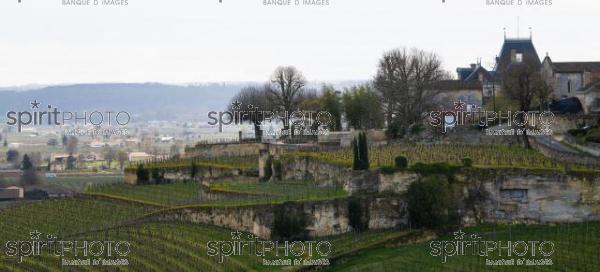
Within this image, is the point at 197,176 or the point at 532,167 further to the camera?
the point at 197,176

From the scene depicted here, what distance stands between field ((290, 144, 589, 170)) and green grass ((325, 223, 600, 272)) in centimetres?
376

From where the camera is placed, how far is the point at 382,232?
54781 millimetres

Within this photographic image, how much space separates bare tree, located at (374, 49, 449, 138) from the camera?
84.3 m

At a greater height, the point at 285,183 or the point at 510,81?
the point at 510,81

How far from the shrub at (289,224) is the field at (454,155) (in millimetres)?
6005

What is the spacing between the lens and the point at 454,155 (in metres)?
62.5

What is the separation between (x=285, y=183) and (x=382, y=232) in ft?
45.3

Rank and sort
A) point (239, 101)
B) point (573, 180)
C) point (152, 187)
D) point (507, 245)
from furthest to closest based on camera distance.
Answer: point (239, 101) < point (152, 187) < point (573, 180) < point (507, 245)

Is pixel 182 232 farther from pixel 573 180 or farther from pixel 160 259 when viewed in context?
pixel 573 180

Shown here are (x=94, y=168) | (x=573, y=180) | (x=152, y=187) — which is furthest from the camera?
(x=94, y=168)

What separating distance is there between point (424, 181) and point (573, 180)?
716 centimetres

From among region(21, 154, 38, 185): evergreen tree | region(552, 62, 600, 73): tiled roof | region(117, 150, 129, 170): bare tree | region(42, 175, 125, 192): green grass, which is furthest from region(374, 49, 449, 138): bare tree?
region(117, 150, 129, 170): bare tree

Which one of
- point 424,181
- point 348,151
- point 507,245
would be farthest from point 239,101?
point 507,245

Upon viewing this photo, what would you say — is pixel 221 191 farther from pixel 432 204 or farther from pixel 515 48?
pixel 515 48
